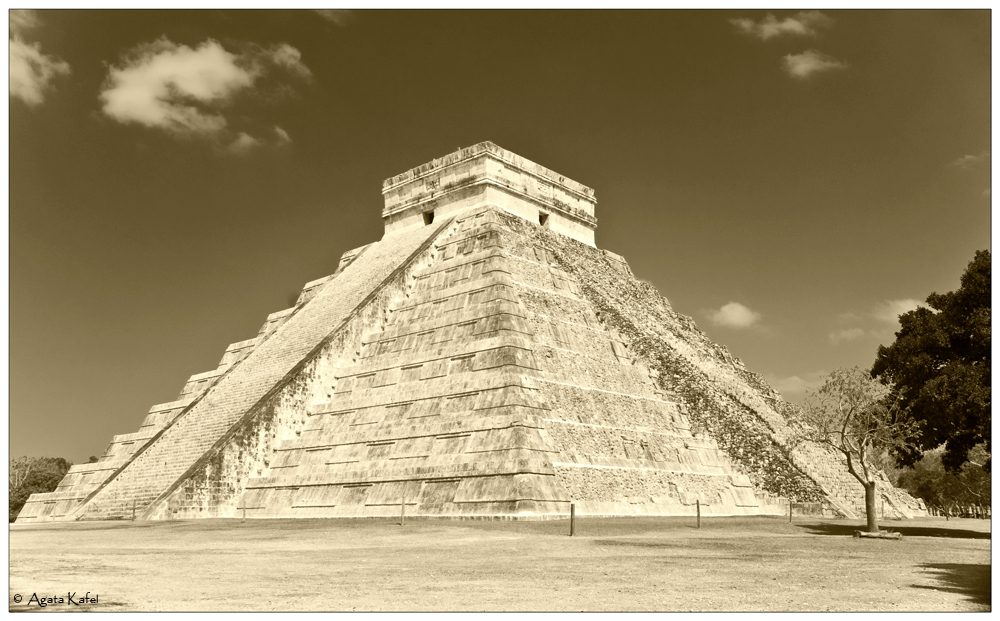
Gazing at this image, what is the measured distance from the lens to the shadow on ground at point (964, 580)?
10.2 metres

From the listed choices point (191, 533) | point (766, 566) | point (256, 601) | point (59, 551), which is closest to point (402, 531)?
point (191, 533)

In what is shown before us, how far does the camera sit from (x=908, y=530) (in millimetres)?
22375

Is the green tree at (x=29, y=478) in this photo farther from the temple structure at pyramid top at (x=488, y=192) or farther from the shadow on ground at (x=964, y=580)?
the shadow on ground at (x=964, y=580)

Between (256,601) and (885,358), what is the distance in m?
18.2

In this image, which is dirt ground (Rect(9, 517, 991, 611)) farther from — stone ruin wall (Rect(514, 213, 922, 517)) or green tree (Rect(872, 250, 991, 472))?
stone ruin wall (Rect(514, 213, 922, 517))

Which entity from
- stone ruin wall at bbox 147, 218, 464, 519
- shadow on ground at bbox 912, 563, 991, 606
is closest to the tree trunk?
shadow on ground at bbox 912, 563, 991, 606

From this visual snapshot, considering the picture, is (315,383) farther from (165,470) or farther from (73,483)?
(73,483)

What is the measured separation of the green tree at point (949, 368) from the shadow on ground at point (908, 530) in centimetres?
145

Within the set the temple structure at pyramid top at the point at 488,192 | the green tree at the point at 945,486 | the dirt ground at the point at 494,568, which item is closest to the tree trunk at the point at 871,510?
the dirt ground at the point at 494,568

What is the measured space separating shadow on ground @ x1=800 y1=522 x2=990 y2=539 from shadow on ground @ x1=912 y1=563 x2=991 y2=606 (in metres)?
6.08

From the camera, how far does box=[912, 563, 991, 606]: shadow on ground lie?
33.5ft

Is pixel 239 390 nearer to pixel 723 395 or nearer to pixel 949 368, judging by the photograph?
pixel 723 395

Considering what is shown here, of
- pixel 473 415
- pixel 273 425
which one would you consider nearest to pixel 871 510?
pixel 473 415

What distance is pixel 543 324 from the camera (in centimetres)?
2573
